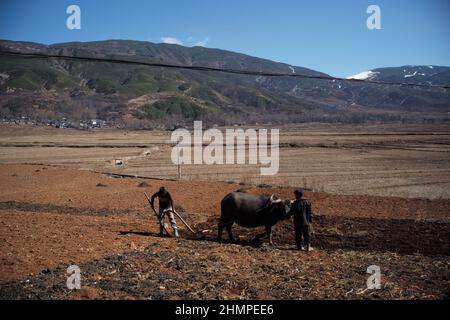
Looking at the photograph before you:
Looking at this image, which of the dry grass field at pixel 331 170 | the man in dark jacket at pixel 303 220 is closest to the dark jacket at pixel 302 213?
the man in dark jacket at pixel 303 220

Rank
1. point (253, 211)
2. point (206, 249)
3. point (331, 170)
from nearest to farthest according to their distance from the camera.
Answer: point (206, 249) → point (253, 211) → point (331, 170)

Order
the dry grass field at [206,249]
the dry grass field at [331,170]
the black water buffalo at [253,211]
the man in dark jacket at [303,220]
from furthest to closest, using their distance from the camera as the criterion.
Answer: the dry grass field at [331,170]
the black water buffalo at [253,211]
the man in dark jacket at [303,220]
the dry grass field at [206,249]

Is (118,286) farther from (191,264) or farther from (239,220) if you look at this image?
(239,220)

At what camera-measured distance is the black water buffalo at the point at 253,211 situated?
40.2 ft

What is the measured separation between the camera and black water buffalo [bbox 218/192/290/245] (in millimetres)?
12242

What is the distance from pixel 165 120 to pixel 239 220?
15421 centimetres

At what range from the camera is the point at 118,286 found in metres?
8.00

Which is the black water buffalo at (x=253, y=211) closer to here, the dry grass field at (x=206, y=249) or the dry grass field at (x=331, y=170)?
the dry grass field at (x=206, y=249)

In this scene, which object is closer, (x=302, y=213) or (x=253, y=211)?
(x=302, y=213)

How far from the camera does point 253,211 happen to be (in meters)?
12.5

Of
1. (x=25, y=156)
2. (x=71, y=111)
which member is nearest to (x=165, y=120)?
(x=71, y=111)

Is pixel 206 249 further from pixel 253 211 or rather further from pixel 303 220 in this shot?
pixel 303 220

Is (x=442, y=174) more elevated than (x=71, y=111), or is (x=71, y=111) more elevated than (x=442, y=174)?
(x=71, y=111)

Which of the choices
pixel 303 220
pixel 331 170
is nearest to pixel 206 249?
pixel 303 220
